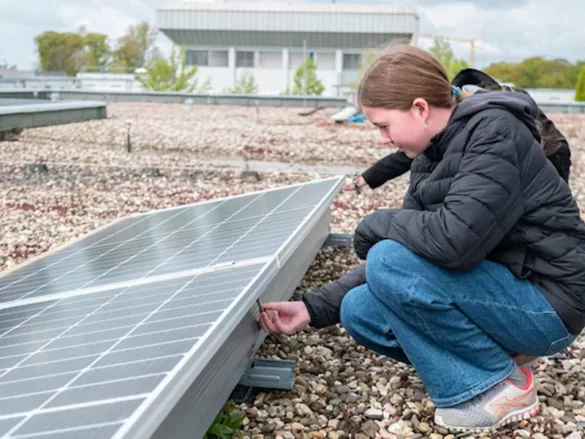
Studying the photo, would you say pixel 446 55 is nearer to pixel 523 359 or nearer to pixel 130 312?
pixel 523 359

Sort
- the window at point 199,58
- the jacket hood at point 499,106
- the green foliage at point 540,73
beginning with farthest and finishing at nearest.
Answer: the green foliage at point 540,73 < the window at point 199,58 < the jacket hood at point 499,106

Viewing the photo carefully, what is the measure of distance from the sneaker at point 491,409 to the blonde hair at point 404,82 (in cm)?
127

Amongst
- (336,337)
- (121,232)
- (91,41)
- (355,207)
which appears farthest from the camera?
(91,41)

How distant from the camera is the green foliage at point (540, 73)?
235 ft

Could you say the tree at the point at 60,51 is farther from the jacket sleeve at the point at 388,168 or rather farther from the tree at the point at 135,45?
the jacket sleeve at the point at 388,168

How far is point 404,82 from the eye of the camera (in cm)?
293

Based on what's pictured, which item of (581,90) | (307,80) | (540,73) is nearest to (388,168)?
(581,90)

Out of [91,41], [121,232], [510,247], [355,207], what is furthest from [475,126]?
[91,41]

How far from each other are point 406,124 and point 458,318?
0.84m

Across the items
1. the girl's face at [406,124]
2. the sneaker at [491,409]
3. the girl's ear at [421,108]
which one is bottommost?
the sneaker at [491,409]

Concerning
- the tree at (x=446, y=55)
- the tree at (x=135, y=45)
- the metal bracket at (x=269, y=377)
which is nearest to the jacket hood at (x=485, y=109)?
the metal bracket at (x=269, y=377)

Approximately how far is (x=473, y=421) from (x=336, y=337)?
1.38m

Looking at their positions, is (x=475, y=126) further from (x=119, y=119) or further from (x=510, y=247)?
(x=119, y=119)

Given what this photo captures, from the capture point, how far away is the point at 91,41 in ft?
275
